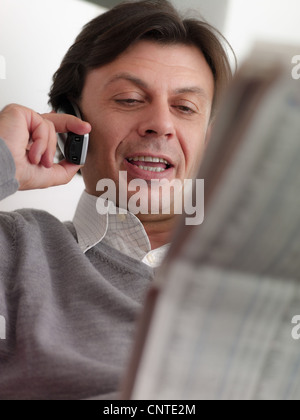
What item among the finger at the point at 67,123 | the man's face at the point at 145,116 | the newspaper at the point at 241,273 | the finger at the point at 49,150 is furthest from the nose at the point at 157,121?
the newspaper at the point at 241,273

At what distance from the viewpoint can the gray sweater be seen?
874 mm

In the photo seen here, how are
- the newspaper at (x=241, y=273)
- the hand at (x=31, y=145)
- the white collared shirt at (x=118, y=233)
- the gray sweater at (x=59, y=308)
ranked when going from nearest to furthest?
the newspaper at (x=241, y=273)
the gray sweater at (x=59, y=308)
the hand at (x=31, y=145)
the white collared shirt at (x=118, y=233)

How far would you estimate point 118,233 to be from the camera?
1.31 m

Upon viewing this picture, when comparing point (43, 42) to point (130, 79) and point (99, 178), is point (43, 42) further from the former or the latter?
point (99, 178)

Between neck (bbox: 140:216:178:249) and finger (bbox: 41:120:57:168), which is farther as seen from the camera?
neck (bbox: 140:216:178:249)

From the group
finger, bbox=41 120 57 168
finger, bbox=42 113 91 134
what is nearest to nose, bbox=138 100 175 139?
finger, bbox=42 113 91 134

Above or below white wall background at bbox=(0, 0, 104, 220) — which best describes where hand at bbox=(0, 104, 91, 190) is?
below

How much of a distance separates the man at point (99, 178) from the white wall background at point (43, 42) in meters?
0.11

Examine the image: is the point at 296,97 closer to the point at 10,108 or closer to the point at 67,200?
the point at 10,108

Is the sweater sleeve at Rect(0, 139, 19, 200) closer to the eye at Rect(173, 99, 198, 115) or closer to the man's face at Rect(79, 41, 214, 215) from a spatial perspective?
the man's face at Rect(79, 41, 214, 215)

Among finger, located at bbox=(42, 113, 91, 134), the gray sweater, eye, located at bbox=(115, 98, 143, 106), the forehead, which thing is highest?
the forehead

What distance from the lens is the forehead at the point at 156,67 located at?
1360 mm

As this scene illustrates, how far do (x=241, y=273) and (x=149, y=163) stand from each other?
940 mm

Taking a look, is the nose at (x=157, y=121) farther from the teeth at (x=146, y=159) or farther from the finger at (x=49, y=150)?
the finger at (x=49, y=150)
